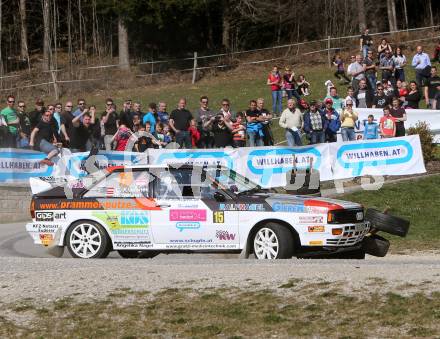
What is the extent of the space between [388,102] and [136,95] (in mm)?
16457

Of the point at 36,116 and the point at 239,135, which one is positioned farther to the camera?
the point at 36,116

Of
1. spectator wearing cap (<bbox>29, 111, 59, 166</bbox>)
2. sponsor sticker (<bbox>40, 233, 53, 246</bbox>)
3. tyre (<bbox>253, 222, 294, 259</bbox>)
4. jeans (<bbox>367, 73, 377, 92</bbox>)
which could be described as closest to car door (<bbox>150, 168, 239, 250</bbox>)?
tyre (<bbox>253, 222, 294, 259</bbox>)

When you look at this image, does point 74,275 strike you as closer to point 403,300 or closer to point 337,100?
point 403,300

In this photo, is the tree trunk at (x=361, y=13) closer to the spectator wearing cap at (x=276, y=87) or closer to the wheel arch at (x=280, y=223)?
the spectator wearing cap at (x=276, y=87)

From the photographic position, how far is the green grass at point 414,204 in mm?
17109

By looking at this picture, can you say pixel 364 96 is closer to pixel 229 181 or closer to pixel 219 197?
pixel 229 181

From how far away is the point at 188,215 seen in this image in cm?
1323

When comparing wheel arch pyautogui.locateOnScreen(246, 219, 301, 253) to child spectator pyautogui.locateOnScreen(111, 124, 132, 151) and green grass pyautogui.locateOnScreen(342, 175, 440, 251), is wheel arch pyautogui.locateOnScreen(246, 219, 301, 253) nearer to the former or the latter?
green grass pyautogui.locateOnScreen(342, 175, 440, 251)

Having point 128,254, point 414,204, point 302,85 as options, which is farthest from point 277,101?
point 128,254

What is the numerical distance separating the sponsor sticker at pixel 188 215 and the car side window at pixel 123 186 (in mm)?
519

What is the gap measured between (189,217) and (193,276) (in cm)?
239

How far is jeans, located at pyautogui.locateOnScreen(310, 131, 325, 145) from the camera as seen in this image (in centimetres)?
2295

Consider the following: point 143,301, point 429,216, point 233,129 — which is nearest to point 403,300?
point 143,301

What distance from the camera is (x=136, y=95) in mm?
39812
